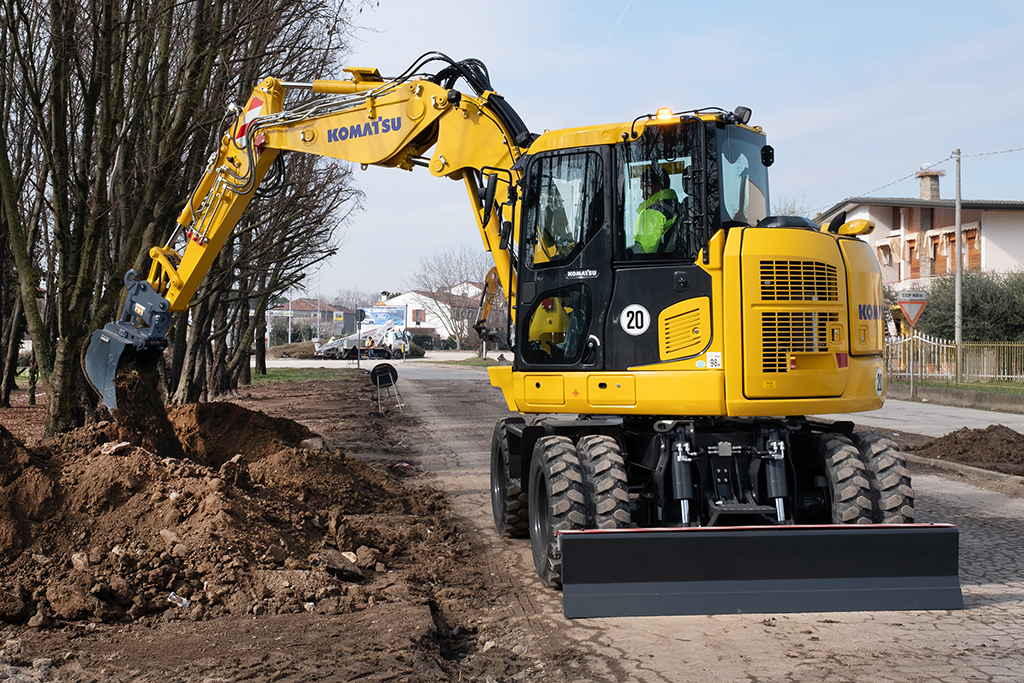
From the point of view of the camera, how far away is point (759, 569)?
5.57 metres

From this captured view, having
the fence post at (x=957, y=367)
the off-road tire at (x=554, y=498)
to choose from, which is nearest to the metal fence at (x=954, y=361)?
the fence post at (x=957, y=367)

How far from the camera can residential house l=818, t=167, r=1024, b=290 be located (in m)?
38.5

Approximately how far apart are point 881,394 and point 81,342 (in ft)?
28.9

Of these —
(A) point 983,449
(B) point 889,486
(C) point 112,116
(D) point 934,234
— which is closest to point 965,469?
(A) point 983,449

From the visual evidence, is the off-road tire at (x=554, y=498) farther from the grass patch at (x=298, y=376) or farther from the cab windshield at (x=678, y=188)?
the grass patch at (x=298, y=376)

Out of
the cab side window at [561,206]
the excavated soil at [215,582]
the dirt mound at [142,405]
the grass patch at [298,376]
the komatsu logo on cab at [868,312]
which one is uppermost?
the cab side window at [561,206]

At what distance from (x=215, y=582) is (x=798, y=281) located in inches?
169

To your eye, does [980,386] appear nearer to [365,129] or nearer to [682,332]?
[365,129]

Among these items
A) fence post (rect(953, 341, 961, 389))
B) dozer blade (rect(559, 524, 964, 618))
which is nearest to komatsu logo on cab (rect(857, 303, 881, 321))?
dozer blade (rect(559, 524, 964, 618))

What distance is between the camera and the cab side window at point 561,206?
21.1ft

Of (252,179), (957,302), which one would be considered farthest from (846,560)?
(957,302)

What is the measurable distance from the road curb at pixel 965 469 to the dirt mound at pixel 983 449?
1.02 ft

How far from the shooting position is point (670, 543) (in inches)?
216

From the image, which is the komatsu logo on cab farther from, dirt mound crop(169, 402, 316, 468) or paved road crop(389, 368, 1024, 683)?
dirt mound crop(169, 402, 316, 468)
